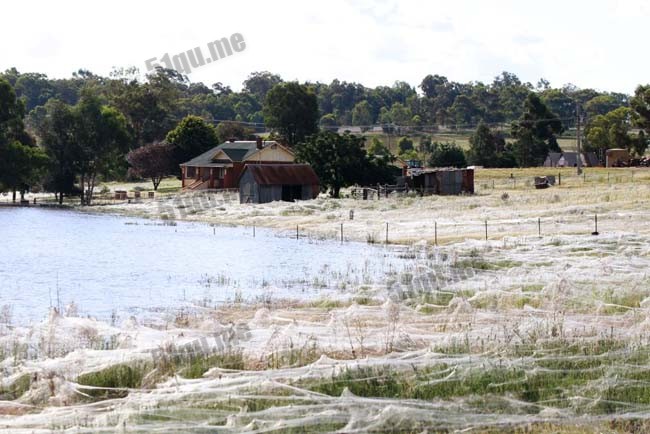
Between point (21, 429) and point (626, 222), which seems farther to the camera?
point (626, 222)

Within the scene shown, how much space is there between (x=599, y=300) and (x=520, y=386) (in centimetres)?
844

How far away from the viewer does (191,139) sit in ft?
344

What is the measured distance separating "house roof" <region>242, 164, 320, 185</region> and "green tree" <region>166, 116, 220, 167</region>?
26.6 meters

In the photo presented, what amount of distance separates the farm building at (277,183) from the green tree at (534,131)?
5363cm

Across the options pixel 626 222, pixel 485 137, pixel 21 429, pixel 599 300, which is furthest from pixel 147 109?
pixel 21 429

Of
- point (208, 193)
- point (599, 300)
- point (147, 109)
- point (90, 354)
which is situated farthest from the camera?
point (147, 109)

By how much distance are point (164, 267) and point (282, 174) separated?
118ft

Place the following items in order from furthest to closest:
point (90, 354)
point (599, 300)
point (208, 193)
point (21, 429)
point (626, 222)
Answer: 1. point (208, 193)
2. point (626, 222)
3. point (599, 300)
4. point (90, 354)
5. point (21, 429)

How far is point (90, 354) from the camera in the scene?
59.3ft

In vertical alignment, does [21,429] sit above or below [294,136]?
below

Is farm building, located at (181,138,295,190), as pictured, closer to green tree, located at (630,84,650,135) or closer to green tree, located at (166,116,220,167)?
green tree, located at (166,116,220,167)

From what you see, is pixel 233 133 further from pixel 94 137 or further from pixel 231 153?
pixel 94 137

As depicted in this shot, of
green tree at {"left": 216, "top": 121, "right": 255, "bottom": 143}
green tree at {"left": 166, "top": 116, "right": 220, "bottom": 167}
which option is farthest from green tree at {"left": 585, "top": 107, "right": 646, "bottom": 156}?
green tree at {"left": 166, "top": 116, "right": 220, "bottom": 167}

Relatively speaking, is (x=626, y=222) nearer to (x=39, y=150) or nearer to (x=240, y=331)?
(x=240, y=331)
